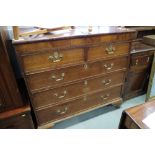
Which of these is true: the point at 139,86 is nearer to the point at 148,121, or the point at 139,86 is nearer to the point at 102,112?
the point at 102,112

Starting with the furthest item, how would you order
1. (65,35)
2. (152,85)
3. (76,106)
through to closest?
(152,85) → (76,106) → (65,35)

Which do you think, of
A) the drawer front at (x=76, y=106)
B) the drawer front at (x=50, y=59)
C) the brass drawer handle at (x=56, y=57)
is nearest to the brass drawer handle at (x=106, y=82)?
the drawer front at (x=76, y=106)

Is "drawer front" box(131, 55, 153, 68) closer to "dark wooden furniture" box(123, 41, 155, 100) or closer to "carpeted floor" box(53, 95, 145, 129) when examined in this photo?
"dark wooden furniture" box(123, 41, 155, 100)

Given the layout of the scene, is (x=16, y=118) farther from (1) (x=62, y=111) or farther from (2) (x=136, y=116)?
(2) (x=136, y=116)

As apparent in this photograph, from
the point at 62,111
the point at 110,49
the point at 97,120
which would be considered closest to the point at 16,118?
the point at 62,111

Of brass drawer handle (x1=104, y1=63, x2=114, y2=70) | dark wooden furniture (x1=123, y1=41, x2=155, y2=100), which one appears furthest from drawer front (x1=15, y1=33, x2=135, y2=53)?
dark wooden furniture (x1=123, y1=41, x2=155, y2=100)

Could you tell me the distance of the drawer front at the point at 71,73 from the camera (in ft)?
4.05

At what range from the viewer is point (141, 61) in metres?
1.78

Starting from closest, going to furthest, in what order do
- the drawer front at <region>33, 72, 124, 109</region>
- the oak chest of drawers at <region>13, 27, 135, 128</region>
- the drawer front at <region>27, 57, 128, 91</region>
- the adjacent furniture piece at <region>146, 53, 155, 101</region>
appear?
the oak chest of drawers at <region>13, 27, 135, 128</region>, the drawer front at <region>27, 57, 128, 91</region>, the drawer front at <region>33, 72, 124, 109</region>, the adjacent furniture piece at <region>146, 53, 155, 101</region>

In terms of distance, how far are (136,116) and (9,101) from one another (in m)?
0.99

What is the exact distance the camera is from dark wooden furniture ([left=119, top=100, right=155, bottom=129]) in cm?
88

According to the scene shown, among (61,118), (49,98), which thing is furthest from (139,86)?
(49,98)

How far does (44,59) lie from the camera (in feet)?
3.79

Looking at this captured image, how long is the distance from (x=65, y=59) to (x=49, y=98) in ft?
1.41
